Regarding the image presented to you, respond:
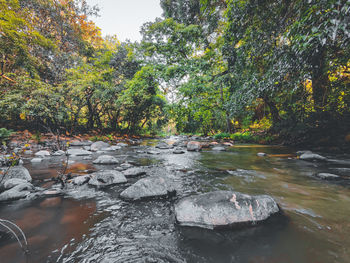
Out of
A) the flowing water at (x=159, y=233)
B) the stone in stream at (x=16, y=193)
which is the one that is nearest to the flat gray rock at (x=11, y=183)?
the stone in stream at (x=16, y=193)

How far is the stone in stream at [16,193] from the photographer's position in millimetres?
2242

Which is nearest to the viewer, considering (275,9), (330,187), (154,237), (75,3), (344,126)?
(154,237)

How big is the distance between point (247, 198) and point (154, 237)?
1.17 m

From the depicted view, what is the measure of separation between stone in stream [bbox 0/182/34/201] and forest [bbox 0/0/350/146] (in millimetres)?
5221

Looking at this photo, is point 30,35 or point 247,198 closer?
point 247,198

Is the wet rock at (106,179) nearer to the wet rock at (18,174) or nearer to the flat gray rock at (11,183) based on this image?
the flat gray rock at (11,183)

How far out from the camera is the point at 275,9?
3848 millimetres

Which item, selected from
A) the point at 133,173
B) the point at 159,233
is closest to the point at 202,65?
the point at 133,173

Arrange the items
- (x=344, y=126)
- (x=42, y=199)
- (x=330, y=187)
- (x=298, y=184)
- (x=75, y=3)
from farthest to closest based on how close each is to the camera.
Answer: (x=75, y=3) < (x=344, y=126) < (x=298, y=184) < (x=330, y=187) < (x=42, y=199)

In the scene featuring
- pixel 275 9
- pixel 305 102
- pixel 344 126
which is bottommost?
pixel 344 126

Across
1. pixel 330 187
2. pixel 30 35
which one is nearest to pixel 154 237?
pixel 330 187

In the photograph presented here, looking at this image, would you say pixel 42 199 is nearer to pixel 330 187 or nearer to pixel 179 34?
pixel 330 187

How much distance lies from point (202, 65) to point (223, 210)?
8.86 metres

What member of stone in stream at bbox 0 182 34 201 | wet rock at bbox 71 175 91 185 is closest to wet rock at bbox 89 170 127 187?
wet rock at bbox 71 175 91 185
